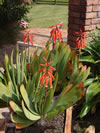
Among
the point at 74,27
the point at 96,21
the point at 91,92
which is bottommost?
the point at 91,92

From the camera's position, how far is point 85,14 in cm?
324

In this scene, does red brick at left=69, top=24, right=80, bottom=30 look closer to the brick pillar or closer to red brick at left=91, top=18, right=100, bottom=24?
the brick pillar

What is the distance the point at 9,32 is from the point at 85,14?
16.7 feet

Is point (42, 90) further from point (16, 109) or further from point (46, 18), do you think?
point (46, 18)

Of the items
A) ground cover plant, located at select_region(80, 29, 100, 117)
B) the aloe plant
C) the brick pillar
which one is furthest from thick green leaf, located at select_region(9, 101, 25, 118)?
the brick pillar

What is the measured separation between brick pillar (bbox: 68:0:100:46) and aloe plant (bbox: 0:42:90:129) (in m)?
1.24

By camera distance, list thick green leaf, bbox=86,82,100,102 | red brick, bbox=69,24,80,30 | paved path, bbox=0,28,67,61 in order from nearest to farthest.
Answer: thick green leaf, bbox=86,82,100,102 < red brick, bbox=69,24,80,30 < paved path, bbox=0,28,67,61

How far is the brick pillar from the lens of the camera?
128 inches

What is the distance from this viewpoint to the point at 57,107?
66.1 inches

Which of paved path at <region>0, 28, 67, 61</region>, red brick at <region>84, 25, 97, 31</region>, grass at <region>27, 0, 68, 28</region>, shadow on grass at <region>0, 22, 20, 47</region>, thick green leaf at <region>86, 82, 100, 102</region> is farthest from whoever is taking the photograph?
grass at <region>27, 0, 68, 28</region>

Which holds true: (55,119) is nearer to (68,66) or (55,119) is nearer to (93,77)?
(68,66)

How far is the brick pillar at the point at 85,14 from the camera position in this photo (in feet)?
10.6

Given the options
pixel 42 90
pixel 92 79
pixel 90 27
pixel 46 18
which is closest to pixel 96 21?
pixel 90 27

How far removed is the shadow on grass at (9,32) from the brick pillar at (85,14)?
12.8 ft
